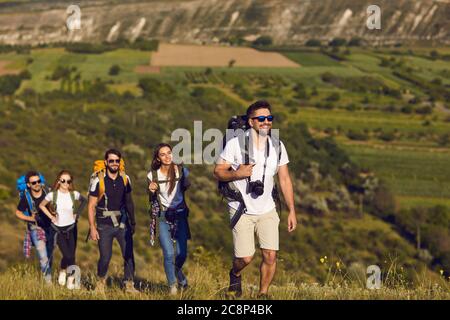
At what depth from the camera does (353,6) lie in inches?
5561

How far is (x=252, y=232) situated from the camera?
716cm

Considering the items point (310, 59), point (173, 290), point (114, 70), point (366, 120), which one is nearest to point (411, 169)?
point (366, 120)

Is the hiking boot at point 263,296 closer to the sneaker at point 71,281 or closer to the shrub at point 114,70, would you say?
the sneaker at point 71,281

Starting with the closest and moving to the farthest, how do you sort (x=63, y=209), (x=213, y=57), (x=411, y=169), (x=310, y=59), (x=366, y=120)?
→ 1. (x=63, y=209)
2. (x=411, y=169)
3. (x=366, y=120)
4. (x=213, y=57)
5. (x=310, y=59)

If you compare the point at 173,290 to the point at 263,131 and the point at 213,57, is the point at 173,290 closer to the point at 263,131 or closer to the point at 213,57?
the point at 263,131

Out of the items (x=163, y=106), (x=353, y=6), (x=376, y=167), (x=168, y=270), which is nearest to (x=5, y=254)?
(x=168, y=270)

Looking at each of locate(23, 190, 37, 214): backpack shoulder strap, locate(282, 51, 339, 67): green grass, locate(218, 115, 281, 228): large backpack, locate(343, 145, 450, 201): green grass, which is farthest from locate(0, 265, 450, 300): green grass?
locate(282, 51, 339, 67): green grass

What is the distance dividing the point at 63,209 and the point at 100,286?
1552mm

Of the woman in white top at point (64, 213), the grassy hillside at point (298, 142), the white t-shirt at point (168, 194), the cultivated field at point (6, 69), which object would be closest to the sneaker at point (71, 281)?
the grassy hillside at point (298, 142)

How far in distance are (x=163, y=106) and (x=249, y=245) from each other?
234 ft

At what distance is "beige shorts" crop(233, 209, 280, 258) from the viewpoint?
7113 mm

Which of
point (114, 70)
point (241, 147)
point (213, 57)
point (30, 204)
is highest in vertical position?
point (213, 57)

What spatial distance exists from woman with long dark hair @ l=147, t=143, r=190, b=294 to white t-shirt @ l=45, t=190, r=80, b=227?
1.19m
